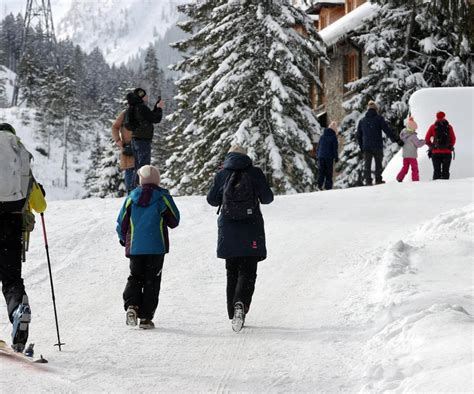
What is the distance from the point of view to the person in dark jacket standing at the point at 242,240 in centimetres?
707

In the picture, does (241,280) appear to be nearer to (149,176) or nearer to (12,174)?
(149,176)

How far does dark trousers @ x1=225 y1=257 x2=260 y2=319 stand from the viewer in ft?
23.0

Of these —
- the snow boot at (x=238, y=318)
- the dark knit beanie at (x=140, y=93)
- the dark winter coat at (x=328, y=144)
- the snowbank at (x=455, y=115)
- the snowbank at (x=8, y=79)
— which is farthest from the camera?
the snowbank at (x=8, y=79)

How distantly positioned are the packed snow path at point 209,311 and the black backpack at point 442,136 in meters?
3.94

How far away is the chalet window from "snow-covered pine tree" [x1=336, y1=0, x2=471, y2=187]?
5.96 m

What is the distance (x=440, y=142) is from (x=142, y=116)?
788 cm

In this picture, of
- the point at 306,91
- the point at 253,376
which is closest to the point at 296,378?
the point at 253,376

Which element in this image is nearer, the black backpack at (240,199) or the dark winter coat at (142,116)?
the black backpack at (240,199)

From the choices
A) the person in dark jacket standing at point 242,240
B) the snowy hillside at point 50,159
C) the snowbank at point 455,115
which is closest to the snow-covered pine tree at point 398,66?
the snowbank at point 455,115

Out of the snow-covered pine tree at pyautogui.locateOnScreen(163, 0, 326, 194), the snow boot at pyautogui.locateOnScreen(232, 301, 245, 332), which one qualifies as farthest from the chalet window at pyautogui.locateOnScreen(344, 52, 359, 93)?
the snow boot at pyautogui.locateOnScreen(232, 301, 245, 332)

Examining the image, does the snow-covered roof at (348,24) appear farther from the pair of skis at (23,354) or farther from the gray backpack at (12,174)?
the pair of skis at (23,354)

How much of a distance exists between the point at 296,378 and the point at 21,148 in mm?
2889

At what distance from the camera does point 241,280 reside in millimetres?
7094

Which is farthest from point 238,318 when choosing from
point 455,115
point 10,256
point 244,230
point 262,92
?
point 262,92
